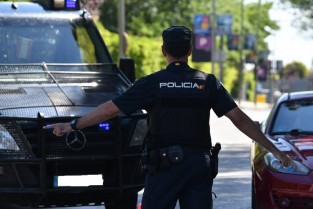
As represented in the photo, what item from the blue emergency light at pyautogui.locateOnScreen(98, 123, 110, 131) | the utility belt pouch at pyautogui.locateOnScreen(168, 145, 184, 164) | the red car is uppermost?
the utility belt pouch at pyautogui.locateOnScreen(168, 145, 184, 164)

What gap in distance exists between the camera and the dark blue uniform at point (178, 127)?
551cm

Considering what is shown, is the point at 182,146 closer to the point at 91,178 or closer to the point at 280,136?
the point at 91,178

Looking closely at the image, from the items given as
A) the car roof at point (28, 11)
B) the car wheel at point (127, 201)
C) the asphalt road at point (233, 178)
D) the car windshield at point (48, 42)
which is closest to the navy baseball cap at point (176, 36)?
the car wheel at point (127, 201)

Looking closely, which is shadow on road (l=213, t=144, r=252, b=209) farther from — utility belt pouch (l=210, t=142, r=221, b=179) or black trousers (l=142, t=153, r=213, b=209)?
black trousers (l=142, t=153, r=213, b=209)

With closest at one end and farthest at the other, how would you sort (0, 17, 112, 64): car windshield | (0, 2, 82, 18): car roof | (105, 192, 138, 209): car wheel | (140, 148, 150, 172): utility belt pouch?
1. (140, 148, 150, 172): utility belt pouch
2. (105, 192, 138, 209): car wheel
3. (0, 17, 112, 64): car windshield
4. (0, 2, 82, 18): car roof

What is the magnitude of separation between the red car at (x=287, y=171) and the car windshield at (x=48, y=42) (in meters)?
1.98

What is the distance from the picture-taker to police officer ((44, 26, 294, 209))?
5.51 meters

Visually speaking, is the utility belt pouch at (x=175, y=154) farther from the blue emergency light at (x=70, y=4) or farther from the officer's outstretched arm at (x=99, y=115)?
the blue emergency light at (x=70, y=4)

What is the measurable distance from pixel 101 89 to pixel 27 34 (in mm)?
1254

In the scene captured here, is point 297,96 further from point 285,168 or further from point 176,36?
point 176,36

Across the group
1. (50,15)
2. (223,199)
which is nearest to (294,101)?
(223,199)

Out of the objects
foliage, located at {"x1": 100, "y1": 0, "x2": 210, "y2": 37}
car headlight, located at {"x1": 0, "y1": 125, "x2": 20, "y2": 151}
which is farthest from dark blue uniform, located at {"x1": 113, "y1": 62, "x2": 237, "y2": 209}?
foliage, located at {"x1": 100, "y1": 0, "x2": 210, "y2": 37}

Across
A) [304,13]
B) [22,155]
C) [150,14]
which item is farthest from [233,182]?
[150,14]

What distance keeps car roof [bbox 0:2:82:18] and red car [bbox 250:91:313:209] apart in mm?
2426
